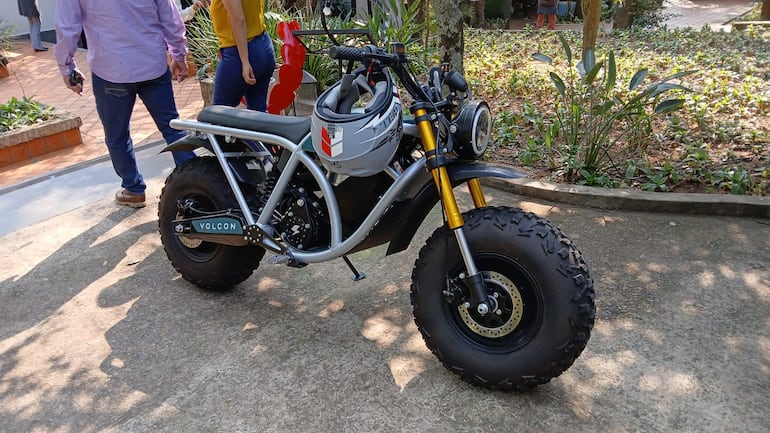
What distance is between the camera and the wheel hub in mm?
2686

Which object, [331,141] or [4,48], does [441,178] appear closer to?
[331,141]

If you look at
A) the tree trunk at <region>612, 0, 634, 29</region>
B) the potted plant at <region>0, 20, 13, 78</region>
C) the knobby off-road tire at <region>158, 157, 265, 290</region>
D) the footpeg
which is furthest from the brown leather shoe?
the tree trunk at <region>612, 0, 634, 29</region>

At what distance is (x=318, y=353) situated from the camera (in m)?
3.20

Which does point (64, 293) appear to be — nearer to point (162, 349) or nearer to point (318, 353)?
point (162, 349)

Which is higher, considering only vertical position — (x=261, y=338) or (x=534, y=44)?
(x=534, y=44)

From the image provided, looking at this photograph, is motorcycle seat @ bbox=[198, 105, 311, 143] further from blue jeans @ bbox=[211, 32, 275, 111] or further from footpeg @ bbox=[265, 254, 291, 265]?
blue jeans @ bbox=[211, 32, 275, 111]

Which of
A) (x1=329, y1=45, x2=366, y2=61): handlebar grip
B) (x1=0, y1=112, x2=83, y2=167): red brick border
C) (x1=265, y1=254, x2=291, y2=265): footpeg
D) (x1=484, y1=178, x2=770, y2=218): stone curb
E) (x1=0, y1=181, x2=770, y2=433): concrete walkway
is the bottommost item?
(x1=0, y1=181, x2=770, y2=433): concrete walkway

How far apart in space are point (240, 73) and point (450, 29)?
71.3 inches

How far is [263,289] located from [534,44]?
7.93 metres

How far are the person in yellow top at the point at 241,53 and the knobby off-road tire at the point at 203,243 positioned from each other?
3.47ft

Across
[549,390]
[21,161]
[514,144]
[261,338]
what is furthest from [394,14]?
[549,390]

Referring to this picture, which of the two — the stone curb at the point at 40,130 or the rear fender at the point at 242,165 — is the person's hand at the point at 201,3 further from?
Result: the rear fender at the point at 242,165

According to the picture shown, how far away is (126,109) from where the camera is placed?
4.62m

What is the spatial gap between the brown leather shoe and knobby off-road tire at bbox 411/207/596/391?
9.52 ft
